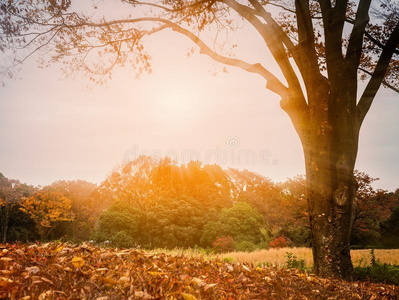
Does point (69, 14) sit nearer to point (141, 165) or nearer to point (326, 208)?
point (326, 208)

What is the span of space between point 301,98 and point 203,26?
3.73 meters

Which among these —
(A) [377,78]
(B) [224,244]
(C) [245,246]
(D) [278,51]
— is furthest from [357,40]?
(C) [245,246]

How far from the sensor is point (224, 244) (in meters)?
17.4

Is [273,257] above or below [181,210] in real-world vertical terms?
below

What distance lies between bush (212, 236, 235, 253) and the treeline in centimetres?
6

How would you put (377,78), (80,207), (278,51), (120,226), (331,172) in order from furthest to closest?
(80,207) → (120,226) → (377,78) → (278,51) → (331,172)

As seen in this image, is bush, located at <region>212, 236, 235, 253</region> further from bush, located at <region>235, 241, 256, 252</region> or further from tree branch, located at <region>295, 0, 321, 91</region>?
tree branch, located at <region>295, 0, 321, 91</region>

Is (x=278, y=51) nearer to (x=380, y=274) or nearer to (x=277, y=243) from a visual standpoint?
(x=380, y=274)

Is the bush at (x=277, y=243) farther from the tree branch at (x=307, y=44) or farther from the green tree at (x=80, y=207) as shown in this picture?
the green tree at (x=80, y=207)

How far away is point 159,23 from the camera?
7328mm

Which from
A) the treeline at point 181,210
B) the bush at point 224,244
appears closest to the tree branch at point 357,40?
the treeline at point 181,210

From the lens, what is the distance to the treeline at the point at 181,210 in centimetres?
1800

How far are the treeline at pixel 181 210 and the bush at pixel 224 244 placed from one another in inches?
2.5

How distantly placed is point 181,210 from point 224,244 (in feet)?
12.9
